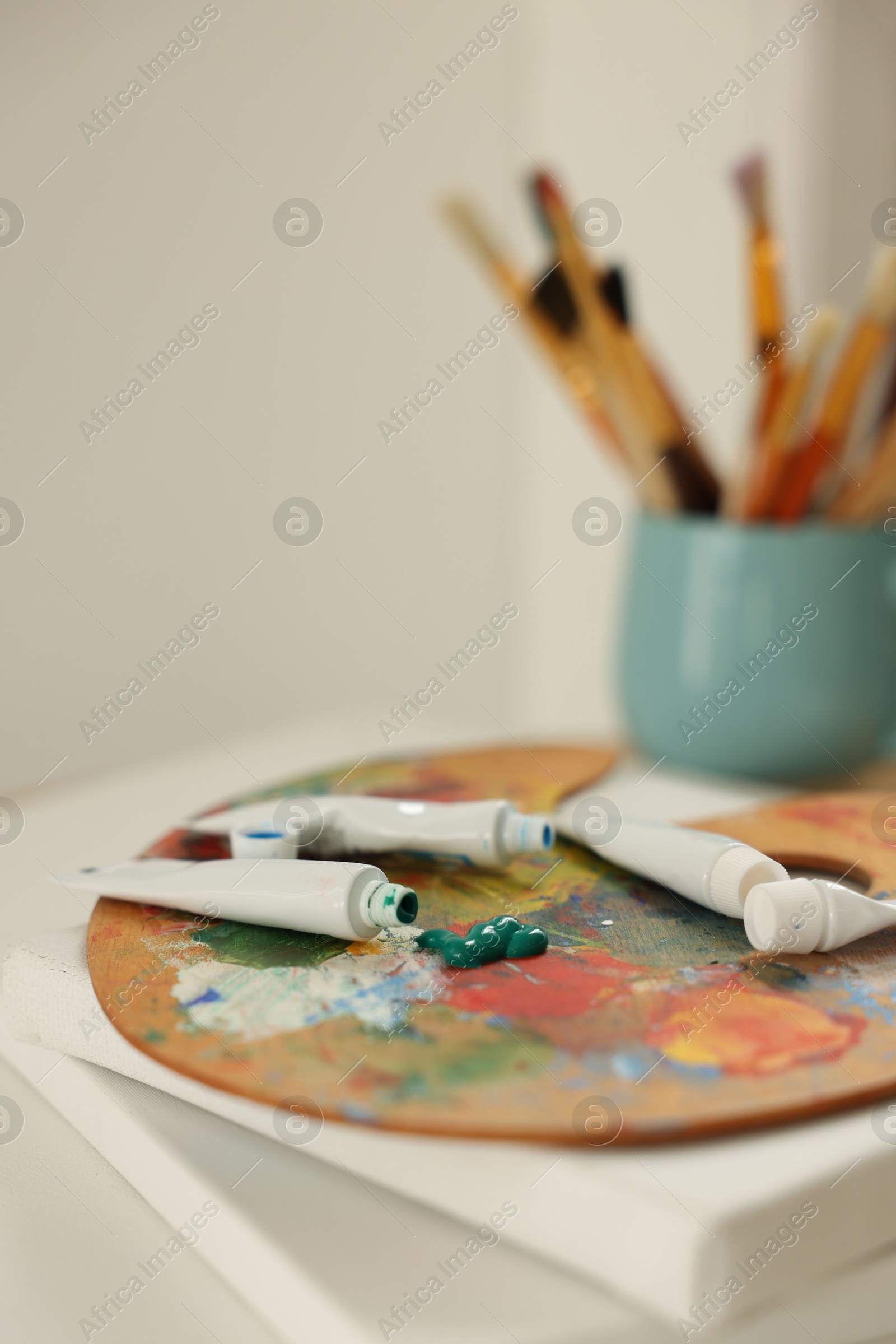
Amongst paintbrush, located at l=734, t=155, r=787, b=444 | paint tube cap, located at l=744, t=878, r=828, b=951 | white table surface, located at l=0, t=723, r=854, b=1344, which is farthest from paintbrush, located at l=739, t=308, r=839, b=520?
paint tube cap, located at l=744, t=878, r=828, b=951

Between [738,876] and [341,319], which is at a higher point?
[341,319]

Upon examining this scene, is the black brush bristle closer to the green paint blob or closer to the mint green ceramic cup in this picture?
the mint green ceramic cup

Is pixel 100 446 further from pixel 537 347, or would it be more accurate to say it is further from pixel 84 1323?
pixel 84 1323

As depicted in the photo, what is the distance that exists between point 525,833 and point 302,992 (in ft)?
0.33

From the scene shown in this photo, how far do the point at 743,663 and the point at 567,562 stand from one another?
36 cm

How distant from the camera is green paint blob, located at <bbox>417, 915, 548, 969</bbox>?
0.96 ft

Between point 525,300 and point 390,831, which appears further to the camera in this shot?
point 525,300

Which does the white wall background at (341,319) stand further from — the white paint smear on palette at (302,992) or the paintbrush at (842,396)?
the white paint smear on palette at (302,992)

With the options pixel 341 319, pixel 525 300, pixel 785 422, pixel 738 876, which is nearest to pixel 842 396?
pixel 785 422

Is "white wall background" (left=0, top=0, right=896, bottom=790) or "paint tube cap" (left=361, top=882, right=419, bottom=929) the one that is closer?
"paint tube cap" (left=361, top=882, right=419, bottom=929)

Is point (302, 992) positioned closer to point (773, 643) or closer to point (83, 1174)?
point (83, 1174)

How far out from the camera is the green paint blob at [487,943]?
293mm

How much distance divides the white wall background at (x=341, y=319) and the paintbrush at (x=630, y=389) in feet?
0.16

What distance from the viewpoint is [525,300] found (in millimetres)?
473
